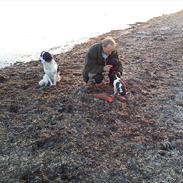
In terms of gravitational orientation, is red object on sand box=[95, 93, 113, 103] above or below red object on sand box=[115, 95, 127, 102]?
above

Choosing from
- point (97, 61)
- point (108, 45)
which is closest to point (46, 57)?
point (97, 61)

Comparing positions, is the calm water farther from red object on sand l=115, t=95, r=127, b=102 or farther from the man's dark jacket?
red object on sand l=115, t=95, r=127, b=102

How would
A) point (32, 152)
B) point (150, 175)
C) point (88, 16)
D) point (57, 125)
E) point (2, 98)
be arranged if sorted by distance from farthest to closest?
point (88, 16) → point (2, 98) → point (57, 125) → point (32, 152) → point (150, 175)

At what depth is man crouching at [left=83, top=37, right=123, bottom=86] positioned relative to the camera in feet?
29.7

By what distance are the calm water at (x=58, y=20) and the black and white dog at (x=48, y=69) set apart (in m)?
3.28

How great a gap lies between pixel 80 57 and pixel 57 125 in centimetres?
472

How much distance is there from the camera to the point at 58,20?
18906 mm

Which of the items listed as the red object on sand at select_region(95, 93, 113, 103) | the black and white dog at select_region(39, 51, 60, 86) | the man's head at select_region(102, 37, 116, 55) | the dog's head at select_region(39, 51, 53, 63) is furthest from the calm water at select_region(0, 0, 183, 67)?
the man's head at select_region(102, 37, 116, 55)

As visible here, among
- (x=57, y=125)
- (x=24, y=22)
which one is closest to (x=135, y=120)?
(x=57, y=125)

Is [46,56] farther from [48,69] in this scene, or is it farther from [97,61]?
[97,61]

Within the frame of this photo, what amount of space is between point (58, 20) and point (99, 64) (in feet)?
33.0

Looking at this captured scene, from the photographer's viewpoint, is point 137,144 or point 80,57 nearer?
point 137,144

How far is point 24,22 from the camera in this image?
60.7 ft

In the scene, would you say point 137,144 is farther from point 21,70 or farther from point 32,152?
point 21,70
